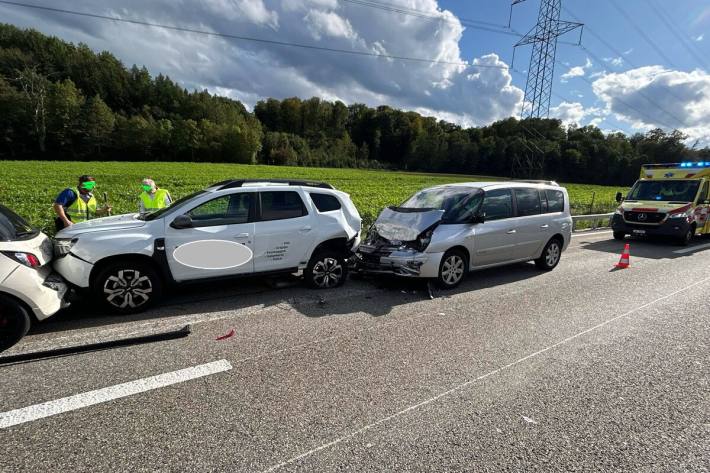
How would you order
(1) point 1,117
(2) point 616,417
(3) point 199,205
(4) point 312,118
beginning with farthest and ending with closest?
1. (4) point 312,118
2. (1) point 1,117
3. (3) point 199,205
4. (2) point 616,417

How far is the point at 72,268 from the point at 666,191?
15.5 m

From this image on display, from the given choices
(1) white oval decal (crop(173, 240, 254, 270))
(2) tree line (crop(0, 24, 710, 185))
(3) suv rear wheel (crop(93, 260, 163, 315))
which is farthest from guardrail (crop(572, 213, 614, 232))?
(2) tree line (crop(0, 24, 710, 185))

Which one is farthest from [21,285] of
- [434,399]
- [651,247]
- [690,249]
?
[690,249]

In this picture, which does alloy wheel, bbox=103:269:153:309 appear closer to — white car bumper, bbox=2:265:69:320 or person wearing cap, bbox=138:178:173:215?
white car bumper, bbox=2:265:69:320

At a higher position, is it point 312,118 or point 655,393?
point 312,118

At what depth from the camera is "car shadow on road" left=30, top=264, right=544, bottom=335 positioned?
4520 millimetres

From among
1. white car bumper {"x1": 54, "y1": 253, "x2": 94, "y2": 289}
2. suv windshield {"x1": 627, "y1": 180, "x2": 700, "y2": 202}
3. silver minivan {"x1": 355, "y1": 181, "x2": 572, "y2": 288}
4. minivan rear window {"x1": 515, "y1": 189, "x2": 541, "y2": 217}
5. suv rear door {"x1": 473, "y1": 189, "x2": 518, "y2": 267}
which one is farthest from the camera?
suv windshield {"x1": 627, "y1": 180, "x2": 700, "y2": 202}

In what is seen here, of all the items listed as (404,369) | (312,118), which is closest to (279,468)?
(404,369)

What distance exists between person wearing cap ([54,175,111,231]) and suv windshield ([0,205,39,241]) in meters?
1.49

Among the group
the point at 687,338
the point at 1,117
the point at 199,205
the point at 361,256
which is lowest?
the point at 687,338

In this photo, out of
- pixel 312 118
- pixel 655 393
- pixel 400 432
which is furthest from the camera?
pixel 312 118

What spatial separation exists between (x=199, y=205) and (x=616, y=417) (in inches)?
198

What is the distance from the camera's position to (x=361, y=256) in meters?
6.36

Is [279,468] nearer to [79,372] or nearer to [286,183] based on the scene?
[79,372]
